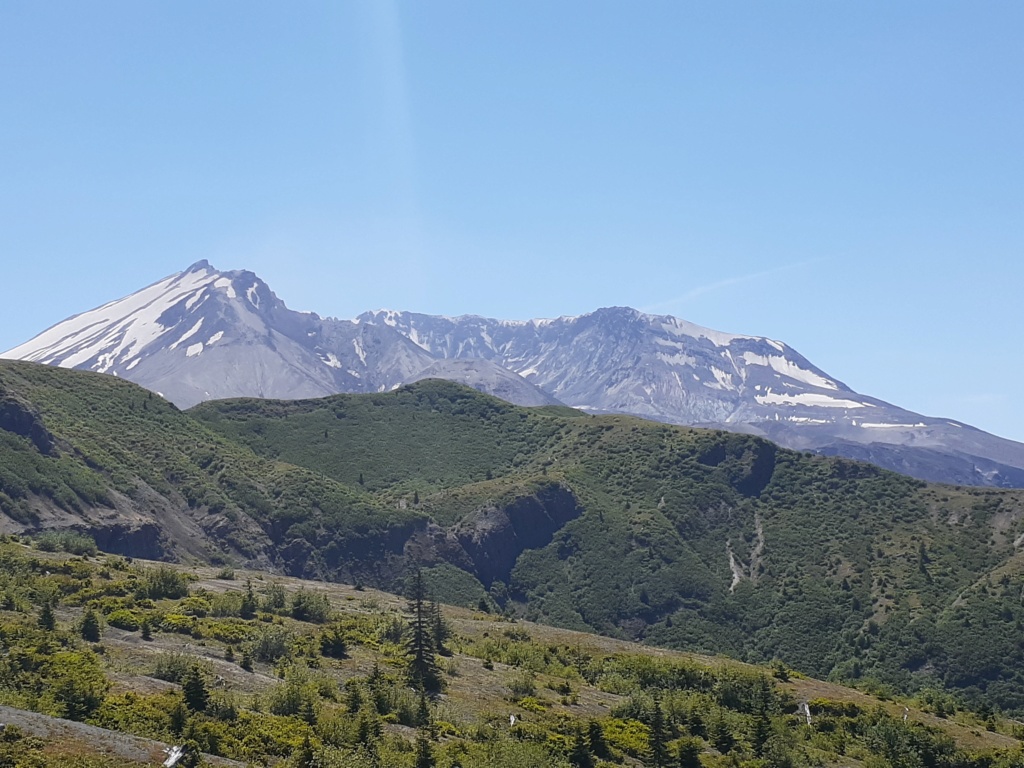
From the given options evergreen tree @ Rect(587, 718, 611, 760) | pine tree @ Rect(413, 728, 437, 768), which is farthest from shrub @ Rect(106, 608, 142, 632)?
evergreen tree @ Rect(587, 718, 611, 760)

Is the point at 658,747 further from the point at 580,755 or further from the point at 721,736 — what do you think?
the point at 721,736

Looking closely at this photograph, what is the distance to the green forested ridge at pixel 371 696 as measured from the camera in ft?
97.6

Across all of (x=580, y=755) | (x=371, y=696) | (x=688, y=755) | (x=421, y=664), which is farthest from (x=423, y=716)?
(x=688, y=755)

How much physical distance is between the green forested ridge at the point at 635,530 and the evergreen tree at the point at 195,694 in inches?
3865

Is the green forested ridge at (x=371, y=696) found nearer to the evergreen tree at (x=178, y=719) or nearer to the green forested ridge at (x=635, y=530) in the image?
the evergreen tree at (x=178, y=719)

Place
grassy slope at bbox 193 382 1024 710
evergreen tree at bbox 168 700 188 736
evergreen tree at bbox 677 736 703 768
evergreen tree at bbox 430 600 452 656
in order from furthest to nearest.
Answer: grassy slope at bbox 193 382 1024 710
evergreen tree at bbox 430 600 452 656
evergreen tree at bbox 677 736 703 768
evergreen tree at bbox 168 700 188 736

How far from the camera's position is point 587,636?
68875mm

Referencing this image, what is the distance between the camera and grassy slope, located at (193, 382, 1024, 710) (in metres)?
124

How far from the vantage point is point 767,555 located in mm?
159500

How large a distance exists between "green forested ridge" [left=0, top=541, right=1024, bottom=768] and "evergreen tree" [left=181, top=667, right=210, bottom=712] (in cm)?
5

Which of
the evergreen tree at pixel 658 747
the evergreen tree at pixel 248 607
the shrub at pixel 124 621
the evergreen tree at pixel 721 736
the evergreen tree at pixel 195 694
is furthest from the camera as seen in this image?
the evergreen tree at pixel 248 607

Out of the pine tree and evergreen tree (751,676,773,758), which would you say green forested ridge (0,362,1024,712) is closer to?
evergreen tree (751,676,773,758)

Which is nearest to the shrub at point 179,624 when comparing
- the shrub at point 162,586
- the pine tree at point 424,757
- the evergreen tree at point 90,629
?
the evergreen tree at point 90,629

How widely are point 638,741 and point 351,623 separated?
20631mm
